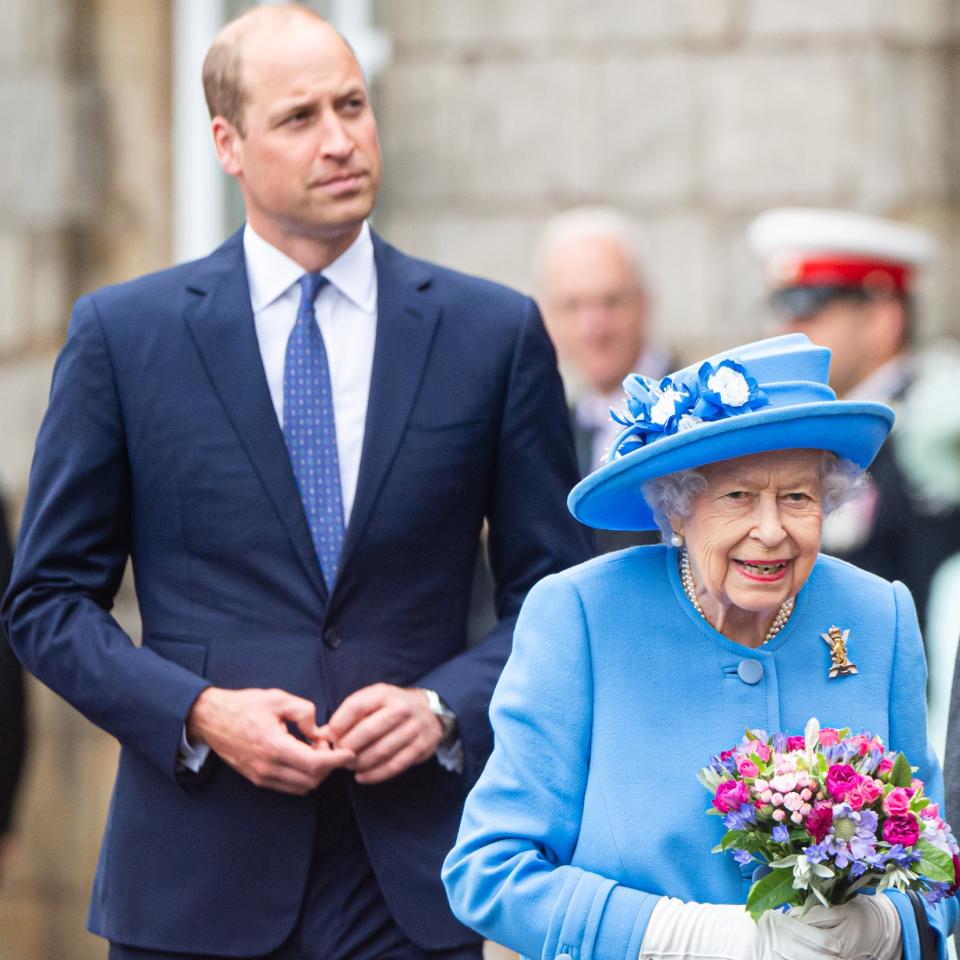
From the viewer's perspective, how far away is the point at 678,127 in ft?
24.2

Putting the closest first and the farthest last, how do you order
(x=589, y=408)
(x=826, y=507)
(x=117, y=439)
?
(x=826, y=507) → (x=117, y=439) → (x=589, y=408)

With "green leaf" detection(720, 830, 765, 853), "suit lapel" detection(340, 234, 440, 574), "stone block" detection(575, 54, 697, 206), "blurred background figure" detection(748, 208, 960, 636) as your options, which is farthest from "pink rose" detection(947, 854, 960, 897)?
"stone block" detection(575, 54, 697, 206)

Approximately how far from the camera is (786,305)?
688 cm

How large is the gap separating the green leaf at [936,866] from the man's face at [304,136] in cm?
151

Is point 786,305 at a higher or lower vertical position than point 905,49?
lower

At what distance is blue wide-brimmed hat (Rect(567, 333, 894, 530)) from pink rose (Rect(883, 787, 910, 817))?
20.3 inches

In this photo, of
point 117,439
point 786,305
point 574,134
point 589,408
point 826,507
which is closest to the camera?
point 826,507

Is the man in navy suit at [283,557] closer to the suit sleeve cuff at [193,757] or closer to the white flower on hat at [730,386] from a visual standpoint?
the suit sleeve cuff at [193,757]

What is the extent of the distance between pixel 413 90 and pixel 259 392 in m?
3.82

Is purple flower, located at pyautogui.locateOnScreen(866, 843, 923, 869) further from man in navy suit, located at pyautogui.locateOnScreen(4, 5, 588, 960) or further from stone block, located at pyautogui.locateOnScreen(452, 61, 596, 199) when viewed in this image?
stone block, located at pyautogui.locateOnScreen(452, 61, 596, 199)

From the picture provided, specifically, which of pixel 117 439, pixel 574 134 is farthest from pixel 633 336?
pixel 117 439

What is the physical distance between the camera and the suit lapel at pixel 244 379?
3.90m

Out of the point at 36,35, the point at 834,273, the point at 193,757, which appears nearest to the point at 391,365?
the point at 193,757

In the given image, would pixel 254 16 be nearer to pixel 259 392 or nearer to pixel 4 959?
pixel 259 392
